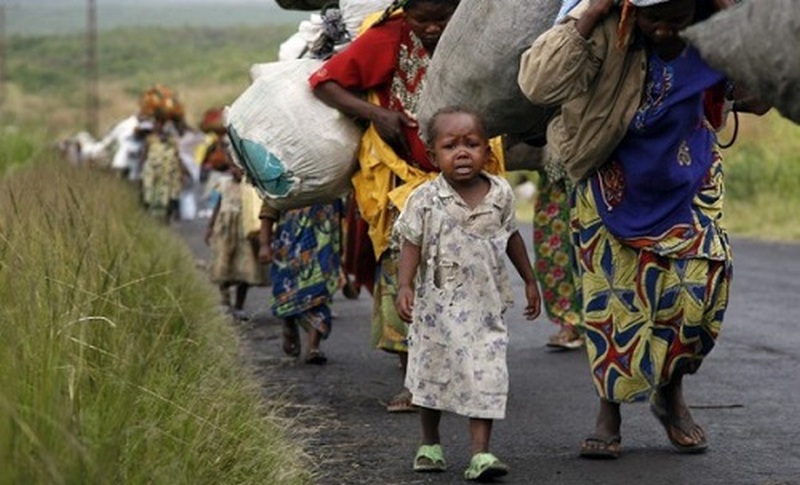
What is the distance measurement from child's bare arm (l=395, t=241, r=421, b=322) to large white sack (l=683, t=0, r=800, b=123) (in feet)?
6.91

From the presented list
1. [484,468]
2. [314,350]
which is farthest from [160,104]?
[484,468]

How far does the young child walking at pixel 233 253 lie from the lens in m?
14.9

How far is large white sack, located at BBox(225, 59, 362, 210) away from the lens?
8.70 meters

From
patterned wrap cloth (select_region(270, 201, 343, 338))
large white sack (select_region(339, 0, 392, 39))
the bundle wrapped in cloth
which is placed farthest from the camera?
the bundle wrapped in cloth

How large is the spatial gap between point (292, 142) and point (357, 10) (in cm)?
76

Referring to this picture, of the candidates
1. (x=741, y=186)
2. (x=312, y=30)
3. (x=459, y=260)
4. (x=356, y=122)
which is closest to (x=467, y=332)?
(x=459, y=260)

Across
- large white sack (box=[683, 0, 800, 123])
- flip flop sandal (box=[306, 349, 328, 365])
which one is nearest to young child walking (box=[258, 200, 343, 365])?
flip flop sandal (box=[306, 349, 328, 365])

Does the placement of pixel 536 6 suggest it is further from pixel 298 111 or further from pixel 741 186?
pixel 741 186

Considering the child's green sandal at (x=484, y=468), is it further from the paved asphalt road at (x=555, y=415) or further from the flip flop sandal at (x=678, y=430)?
the flip flop sandal at (x=678, y=430)

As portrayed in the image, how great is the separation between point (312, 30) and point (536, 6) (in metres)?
2.65

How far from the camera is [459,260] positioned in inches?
287

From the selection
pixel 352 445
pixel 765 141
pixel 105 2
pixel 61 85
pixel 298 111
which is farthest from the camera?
pixel 105 2

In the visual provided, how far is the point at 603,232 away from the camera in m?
7.47

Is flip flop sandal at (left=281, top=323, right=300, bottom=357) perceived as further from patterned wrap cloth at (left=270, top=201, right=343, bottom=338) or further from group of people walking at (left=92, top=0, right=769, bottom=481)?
group of people walking at (left=92, top=0, right=769, bottom=481)
